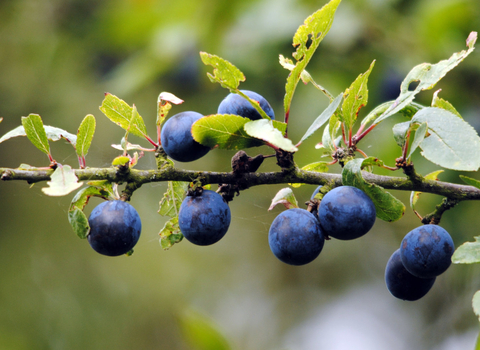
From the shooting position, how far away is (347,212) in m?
0.99

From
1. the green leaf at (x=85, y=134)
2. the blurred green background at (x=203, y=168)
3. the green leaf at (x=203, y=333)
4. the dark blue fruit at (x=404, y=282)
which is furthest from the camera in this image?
the blurred green background at (x=203, y=168)

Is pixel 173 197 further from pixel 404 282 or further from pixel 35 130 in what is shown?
pixel 404 282

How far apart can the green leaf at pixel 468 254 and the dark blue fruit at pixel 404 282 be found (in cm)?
26

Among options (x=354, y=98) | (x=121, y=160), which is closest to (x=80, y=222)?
(x=121, y=160)

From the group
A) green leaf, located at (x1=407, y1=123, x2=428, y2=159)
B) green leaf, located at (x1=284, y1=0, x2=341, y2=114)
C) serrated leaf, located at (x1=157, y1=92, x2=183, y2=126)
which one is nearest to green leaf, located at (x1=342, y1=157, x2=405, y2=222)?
green leaf, located at (x1=407, y1=123, x2=428, y2=159)

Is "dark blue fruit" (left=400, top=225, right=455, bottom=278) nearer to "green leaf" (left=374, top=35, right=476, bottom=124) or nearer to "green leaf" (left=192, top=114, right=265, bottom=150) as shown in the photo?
"green leaf" (left=374, top=35, right=476, bottom=124)

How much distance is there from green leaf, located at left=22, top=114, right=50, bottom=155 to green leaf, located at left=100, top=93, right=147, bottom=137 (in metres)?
0.16

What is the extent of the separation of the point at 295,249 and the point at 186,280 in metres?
3.65

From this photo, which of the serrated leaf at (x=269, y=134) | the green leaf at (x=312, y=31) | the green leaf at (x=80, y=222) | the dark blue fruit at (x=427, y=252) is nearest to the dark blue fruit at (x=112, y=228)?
the green leaf at (x=80, y=222)

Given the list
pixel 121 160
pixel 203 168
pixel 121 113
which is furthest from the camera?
pixel 203 168

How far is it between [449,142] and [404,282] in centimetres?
48

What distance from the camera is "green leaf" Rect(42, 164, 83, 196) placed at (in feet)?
2.85

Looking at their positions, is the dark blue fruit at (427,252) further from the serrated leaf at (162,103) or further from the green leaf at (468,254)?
the serrated leaf at (162,103)

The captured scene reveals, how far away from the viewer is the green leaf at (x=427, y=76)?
1.03m
